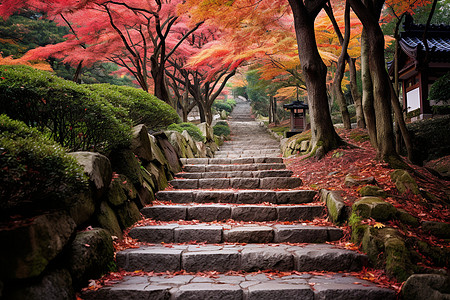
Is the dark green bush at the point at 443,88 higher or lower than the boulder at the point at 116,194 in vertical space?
higher

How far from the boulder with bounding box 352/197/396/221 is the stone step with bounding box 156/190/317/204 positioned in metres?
1.29

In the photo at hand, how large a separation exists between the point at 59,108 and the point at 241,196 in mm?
3295

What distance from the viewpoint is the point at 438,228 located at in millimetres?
3465

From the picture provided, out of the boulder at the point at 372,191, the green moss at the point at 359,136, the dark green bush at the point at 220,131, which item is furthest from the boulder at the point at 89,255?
the dark green bush at the point at 220,131

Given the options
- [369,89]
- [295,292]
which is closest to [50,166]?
[295,292]

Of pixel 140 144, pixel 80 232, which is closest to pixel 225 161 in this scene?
pixel 140 144

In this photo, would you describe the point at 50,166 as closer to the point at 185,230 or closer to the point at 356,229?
the point at 185,230

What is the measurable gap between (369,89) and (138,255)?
19.0 ft

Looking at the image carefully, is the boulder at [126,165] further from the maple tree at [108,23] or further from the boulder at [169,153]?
the maple tree at [108,23]

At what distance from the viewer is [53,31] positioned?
1656cm

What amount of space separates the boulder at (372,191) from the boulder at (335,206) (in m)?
0.35

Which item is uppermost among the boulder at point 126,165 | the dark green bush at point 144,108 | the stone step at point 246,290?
the dark green bush at point 144,108

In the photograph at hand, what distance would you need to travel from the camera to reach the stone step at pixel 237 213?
459 cm

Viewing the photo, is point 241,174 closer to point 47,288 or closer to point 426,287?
point 426,287
